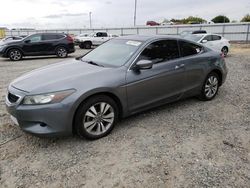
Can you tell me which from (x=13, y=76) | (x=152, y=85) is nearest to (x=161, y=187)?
(x=152, y=85)

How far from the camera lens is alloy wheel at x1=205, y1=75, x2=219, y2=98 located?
200 inches

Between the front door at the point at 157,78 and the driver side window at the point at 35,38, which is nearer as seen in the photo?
the front door at the point at 157,78

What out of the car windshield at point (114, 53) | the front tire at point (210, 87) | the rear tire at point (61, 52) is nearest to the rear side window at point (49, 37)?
the rear tire at point (61, 52)

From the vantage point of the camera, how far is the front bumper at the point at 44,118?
9.98ft

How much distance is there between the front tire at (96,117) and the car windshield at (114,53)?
0.70 m

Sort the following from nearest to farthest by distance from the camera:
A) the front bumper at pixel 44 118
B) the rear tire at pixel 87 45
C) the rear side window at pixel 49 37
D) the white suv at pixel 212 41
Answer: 1. the front bumper at pixel 44 118
2. the white suv at pixel 212 41
3. the rear side window at pixel 49 37
4. the rear tire at pixel 87 45

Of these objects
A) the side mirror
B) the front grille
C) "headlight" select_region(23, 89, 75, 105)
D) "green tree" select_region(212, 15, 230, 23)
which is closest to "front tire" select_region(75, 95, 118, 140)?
"headlight" select_region(23, 89, 75, 105)

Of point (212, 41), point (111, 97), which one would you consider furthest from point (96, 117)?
point (212, 41)

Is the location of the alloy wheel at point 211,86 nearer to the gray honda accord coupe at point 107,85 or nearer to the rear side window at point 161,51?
the gray honda accord coupe at point 107,85

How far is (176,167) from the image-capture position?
2.87 meters

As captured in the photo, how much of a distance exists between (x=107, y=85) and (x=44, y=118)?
3.17 ft

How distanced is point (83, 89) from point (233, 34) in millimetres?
25903

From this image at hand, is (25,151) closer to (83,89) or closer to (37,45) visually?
(83,89)

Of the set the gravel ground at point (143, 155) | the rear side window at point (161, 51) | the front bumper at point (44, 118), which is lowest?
the gravel ground at point (143, 155)
